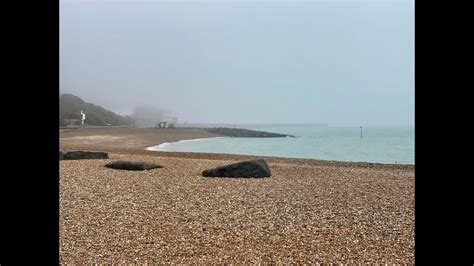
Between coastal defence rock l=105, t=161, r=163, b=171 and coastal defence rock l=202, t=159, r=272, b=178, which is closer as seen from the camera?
coastal defence rock l=202, t=159, r=272, b=178

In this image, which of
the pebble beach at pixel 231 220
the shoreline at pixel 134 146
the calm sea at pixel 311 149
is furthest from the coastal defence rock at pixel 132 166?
the calm sea at pixel 311 149

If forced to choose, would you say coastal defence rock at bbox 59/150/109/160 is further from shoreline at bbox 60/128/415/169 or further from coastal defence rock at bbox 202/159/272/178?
coastal defence rock at bbox 202/159/272/178

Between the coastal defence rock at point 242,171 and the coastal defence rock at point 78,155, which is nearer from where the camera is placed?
the coastal defence rock at point 242,171

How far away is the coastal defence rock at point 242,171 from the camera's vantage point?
30.8ft

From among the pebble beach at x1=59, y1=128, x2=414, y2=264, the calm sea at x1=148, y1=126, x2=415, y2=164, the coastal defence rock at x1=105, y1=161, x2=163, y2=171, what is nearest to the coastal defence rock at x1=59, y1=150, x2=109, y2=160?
the coastal defence rock at x1=105, y1=161, x2=163, y2=171

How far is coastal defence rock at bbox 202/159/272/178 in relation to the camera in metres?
9.38

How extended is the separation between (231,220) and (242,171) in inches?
166

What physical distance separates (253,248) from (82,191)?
4573 millimetres

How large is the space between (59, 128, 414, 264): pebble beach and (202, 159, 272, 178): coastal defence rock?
332 mm

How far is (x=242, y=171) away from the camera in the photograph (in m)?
9.45

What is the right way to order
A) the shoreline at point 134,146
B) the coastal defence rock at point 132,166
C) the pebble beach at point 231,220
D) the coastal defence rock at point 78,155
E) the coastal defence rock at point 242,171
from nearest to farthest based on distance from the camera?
the pebble beach at point 231,220
the coastal defence rock at point 242,171
the coastal defence rock at point 132,166
the coastal defence rock at point 78,155
the shoreline at point 134,146

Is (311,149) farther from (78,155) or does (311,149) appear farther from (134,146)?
(78,155)

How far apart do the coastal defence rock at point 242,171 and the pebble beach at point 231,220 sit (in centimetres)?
33

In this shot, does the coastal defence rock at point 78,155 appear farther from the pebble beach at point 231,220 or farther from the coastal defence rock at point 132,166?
the pebble beach at point 231,220
